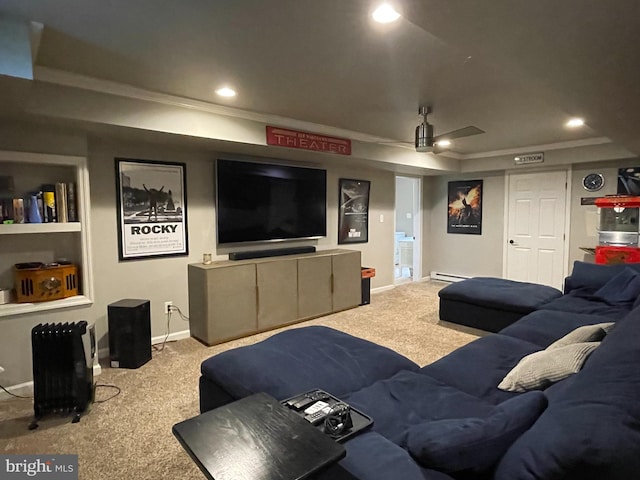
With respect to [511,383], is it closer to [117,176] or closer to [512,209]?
[117,176]

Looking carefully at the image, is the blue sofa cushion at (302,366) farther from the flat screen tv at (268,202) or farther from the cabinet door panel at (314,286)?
the flat screen tv at (268,202)

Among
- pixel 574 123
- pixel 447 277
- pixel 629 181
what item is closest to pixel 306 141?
pixel 574 123

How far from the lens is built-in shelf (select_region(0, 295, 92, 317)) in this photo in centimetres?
265

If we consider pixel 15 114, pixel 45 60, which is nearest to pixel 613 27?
pixel 45 60

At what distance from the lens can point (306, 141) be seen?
13.1ft

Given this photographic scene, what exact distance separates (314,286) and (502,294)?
6.71 ft

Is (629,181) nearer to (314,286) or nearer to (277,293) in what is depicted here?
(314,286)

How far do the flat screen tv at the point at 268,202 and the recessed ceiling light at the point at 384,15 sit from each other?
2586 millimetres

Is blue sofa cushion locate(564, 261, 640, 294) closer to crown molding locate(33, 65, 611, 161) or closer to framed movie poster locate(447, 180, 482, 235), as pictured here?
crown molding locate(33, 65, 611, 161)

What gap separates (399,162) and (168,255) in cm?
314

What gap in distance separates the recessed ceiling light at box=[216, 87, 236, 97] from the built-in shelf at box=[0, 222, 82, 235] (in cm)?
149

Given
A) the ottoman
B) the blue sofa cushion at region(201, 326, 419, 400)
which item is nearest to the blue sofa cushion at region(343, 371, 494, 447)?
the blue sofa cushion at region(201, 326, 419, 400)

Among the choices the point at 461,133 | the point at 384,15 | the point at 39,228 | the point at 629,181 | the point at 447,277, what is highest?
the point at 384,15

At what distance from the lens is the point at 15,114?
2490 millimetres
